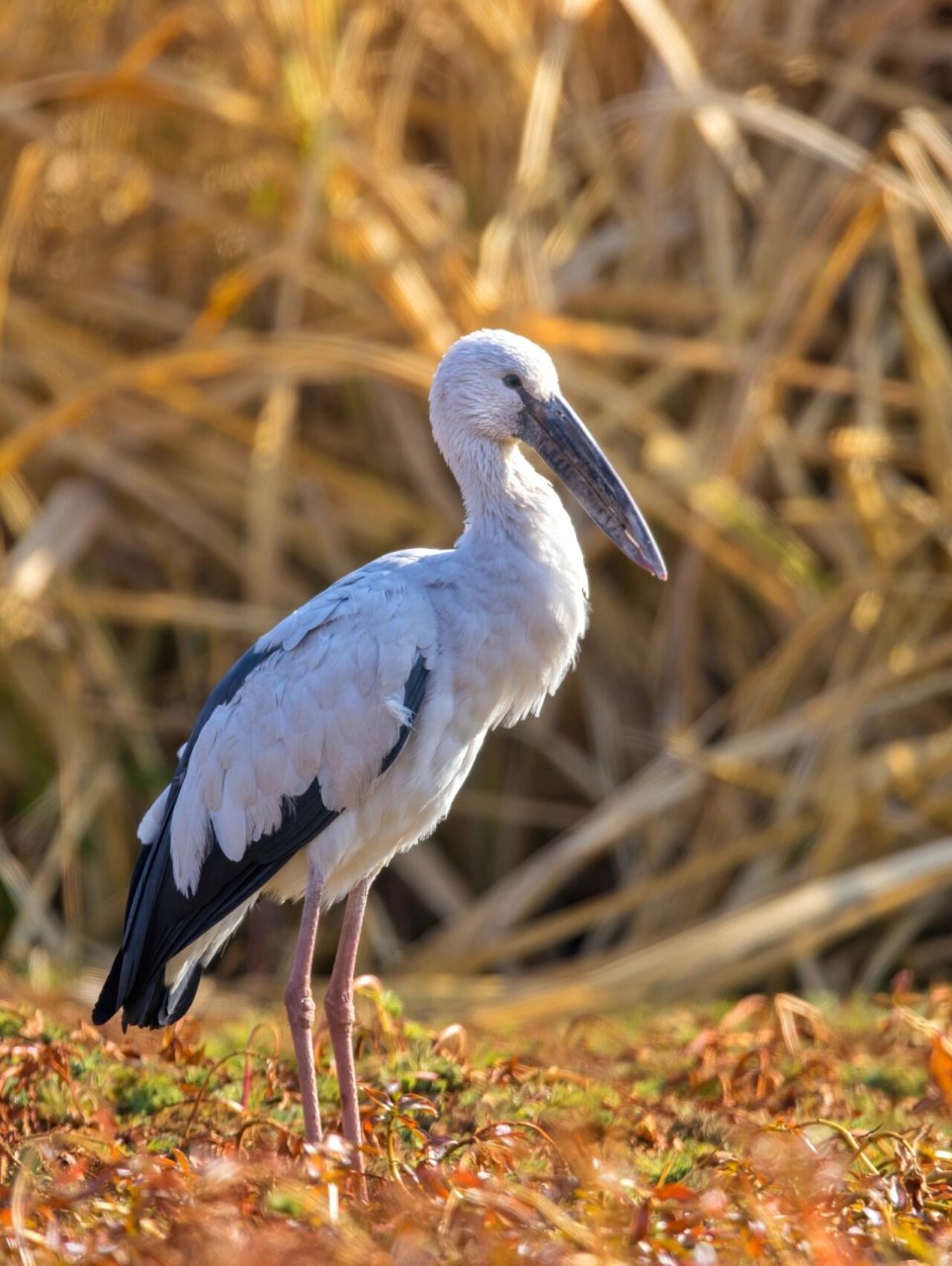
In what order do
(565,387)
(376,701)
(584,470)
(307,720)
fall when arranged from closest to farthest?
(376,701) → (307,720) → (584,470) → (565,387)

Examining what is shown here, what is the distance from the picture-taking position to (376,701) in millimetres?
4270

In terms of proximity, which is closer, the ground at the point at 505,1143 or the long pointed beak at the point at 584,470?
the ground at the point at 505,1143

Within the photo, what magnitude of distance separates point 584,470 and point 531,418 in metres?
0.20

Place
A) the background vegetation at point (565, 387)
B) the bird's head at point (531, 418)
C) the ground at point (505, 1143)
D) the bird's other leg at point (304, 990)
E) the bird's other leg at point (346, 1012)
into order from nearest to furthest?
the ground at point (505, 1143) < the bird's other leg at point (346, 1012) < the bird's other leg at point (304, 990) < the bird's head at point (531, 418) < the background vegetation at point (565, 387)

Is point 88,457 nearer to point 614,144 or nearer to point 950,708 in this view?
point 614,144

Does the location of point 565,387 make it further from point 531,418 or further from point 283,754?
point 283,754

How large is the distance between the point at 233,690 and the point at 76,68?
4864mm

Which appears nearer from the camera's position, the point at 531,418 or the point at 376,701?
the point at 376,701

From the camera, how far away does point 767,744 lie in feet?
22.6

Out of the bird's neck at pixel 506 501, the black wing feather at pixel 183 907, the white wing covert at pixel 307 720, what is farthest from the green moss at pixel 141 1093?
the bird's neck at pixel 506 501

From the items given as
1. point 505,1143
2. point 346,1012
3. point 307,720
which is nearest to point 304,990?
point 346,1012

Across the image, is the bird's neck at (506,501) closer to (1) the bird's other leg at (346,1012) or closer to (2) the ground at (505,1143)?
(1) the bird's other leg at (346,1012)

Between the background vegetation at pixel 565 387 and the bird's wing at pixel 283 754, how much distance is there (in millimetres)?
2257

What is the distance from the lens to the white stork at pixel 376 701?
4312 mm
